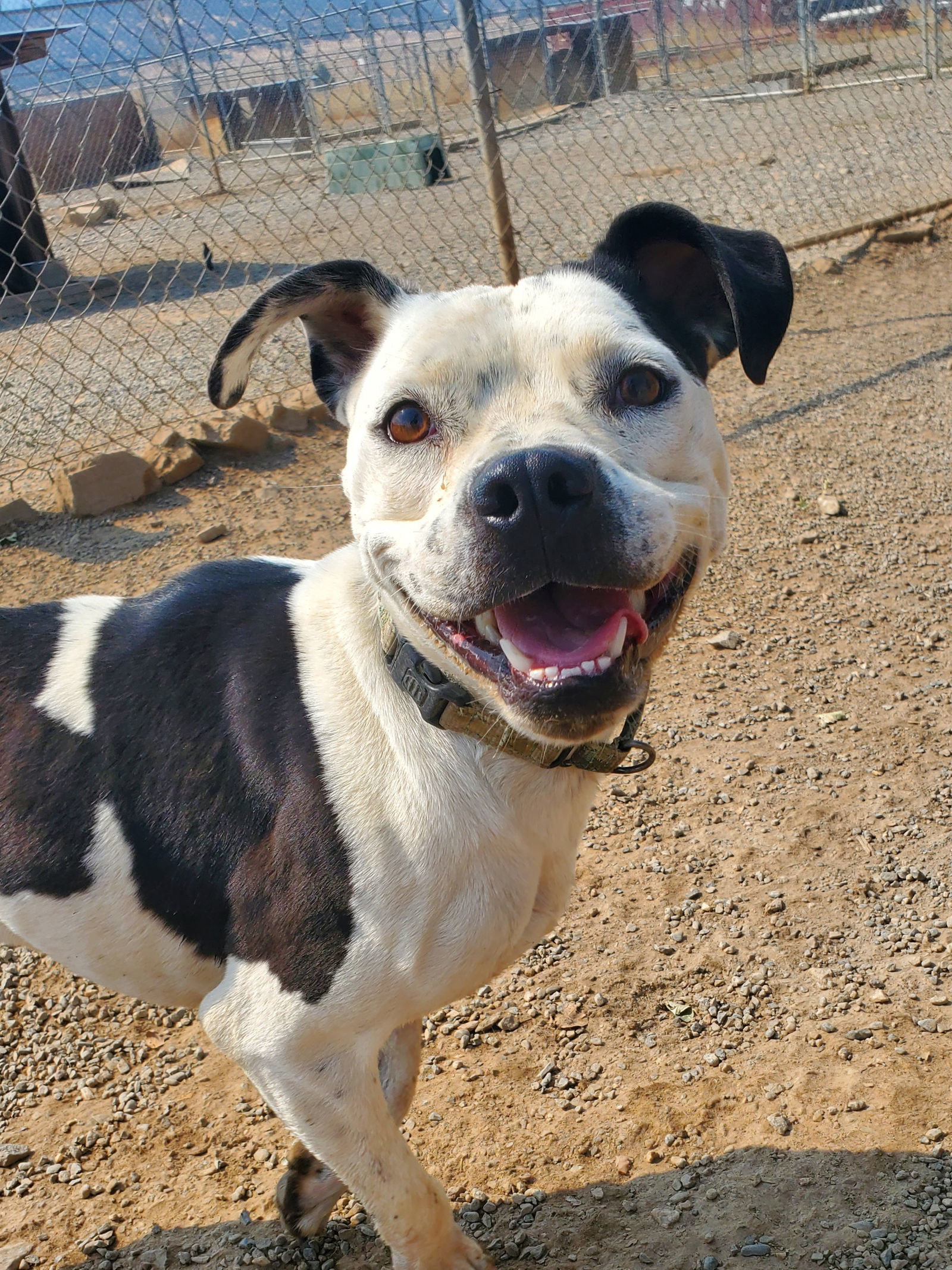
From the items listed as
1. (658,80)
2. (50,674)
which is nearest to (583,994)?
(50,674)

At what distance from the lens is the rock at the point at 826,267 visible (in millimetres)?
7996

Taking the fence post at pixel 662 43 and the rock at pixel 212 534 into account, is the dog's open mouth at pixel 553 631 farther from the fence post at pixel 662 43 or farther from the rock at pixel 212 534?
the fence post at pixel 662 43

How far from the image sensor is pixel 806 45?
1162 centimetres

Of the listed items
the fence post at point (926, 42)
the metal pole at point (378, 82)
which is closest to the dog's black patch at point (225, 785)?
the metal pole at point (378, 82)

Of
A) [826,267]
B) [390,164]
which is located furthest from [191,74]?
[390,164]

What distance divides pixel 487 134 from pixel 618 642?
471 cm

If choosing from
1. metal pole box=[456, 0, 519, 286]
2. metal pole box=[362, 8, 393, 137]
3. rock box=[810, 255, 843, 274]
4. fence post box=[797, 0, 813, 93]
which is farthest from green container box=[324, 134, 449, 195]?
metal pole box=[456, 0, 519, 286]

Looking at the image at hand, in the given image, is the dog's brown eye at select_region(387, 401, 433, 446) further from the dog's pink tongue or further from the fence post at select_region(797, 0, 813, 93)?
the fence post at select_region(797, 0, 813, 93)

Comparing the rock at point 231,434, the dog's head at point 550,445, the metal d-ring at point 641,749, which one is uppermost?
the dog's head at point 550,445

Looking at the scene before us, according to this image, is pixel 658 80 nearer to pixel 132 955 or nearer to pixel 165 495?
pixel 165 495

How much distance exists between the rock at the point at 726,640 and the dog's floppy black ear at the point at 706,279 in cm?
198

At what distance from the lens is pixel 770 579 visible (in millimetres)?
4672

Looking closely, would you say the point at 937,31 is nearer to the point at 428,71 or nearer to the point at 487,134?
the point at 428,71

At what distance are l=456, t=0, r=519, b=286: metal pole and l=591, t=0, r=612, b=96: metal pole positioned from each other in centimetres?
456
